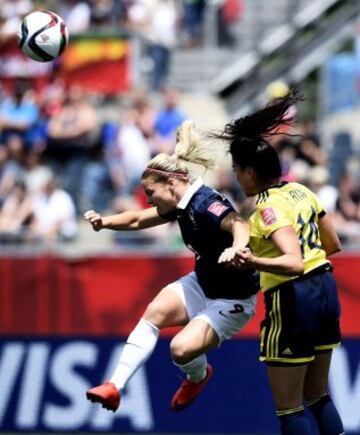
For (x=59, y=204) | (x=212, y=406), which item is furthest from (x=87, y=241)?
(x=212, y=406)

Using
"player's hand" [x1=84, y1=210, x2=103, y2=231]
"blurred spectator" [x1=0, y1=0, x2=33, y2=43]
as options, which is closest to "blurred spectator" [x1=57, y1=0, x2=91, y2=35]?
"blurred spectator" [x1=0, y1=0, x2=33, y2=43]

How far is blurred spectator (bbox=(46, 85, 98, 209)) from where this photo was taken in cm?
1448

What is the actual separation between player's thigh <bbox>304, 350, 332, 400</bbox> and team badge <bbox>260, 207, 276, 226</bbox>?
38.5 inches

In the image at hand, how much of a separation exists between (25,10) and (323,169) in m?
5.98

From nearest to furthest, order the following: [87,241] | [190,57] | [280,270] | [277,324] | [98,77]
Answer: [280,270] → [277,324] → [87,241] → [98,77] → [190,57]

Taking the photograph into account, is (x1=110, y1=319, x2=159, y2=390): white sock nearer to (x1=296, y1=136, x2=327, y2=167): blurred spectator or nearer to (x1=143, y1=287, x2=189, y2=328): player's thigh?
(x1=143, y1=287, x2=189, y2=328): player's thigh

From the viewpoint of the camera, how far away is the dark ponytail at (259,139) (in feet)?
23.1

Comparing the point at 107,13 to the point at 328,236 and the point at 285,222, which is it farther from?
the point at 285,222

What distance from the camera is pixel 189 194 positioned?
7566mm

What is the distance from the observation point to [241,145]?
7059mm

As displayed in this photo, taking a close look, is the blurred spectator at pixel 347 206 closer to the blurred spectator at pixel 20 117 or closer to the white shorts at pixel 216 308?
the white shorts at pixel 216 308

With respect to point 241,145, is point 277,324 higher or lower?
lower

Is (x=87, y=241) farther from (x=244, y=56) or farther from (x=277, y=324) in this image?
(x=244, y=56)

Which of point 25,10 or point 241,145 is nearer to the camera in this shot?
point 241,145
